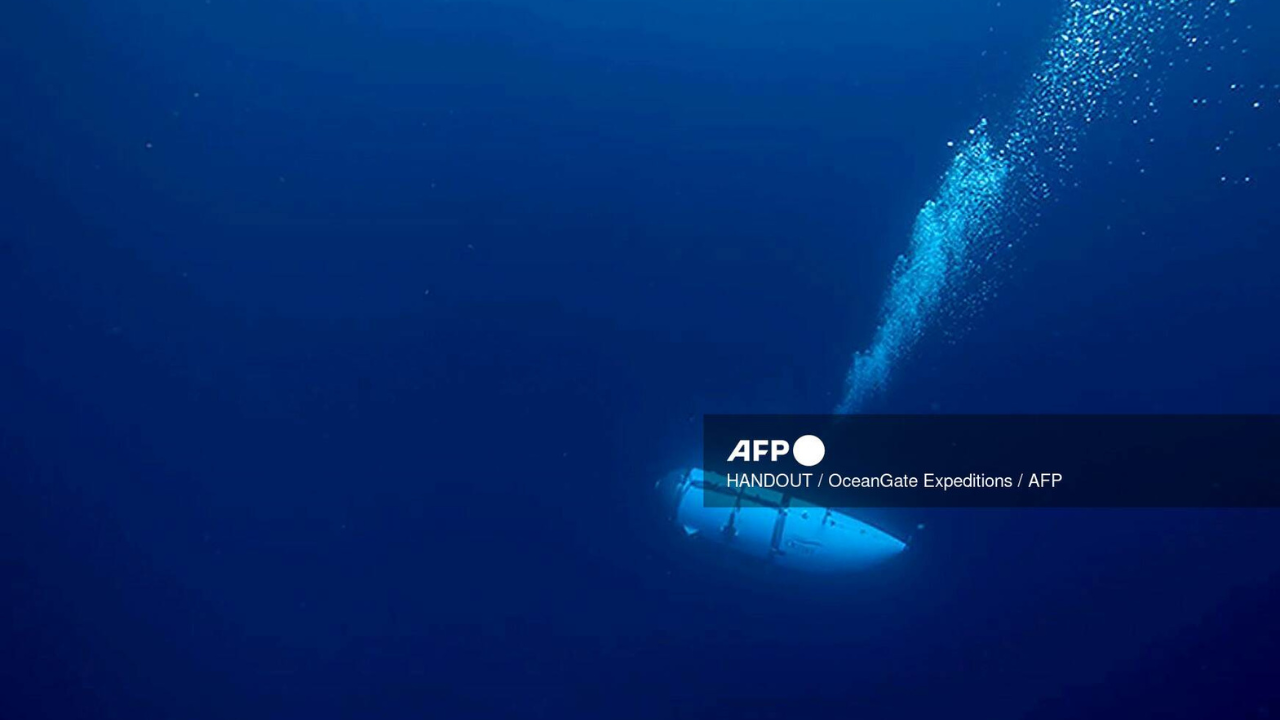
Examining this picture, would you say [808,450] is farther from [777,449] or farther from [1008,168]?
[1008,168]

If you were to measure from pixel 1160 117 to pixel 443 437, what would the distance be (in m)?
12.9

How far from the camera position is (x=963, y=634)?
37.7 ft

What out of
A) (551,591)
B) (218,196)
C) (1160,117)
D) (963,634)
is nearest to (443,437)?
(551,591)

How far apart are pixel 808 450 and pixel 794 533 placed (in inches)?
42.2

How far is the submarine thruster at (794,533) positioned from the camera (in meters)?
7.93

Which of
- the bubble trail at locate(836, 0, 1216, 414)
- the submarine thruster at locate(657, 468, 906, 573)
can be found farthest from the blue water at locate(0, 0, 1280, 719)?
the submarine thruster at locate(657, 468, 906, 573)

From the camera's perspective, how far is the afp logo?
304 inches

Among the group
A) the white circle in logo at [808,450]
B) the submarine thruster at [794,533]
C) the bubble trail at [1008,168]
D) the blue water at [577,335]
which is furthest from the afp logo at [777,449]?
the bubble trail at [1008,168]

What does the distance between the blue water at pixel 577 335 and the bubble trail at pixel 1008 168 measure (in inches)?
3.7

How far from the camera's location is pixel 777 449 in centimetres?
780

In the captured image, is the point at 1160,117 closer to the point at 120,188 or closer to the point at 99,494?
the point at 120,188

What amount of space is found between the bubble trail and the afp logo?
3405 mm

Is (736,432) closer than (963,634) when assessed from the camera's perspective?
Yes
